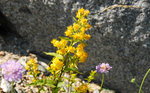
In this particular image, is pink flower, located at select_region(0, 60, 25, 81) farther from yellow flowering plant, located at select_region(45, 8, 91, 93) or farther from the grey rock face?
the grey rock face

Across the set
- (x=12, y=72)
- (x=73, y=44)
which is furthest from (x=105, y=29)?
(x=12, y=72)

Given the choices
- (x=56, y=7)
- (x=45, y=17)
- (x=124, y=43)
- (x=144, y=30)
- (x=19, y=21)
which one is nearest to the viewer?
(x=144, y=30)

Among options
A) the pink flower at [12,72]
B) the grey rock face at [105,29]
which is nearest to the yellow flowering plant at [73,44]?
the pink flower at [12,72]

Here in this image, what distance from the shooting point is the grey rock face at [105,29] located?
2336 mm

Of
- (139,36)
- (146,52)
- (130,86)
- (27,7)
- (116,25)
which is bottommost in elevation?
(130,86)

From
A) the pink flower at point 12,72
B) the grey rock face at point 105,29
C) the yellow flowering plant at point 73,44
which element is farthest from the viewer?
the grey rock face at point 105,29

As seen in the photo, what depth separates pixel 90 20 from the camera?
253cm

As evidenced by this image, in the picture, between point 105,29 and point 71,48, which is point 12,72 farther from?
point 105,29

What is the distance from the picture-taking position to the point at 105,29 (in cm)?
247

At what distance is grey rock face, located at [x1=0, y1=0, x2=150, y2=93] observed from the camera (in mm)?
2336

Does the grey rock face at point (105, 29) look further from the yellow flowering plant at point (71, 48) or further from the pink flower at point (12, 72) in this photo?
the pink flower at point (12, 72)

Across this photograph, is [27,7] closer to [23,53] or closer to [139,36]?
[23,53]

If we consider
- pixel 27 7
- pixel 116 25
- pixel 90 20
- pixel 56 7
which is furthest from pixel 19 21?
pixel 116 25

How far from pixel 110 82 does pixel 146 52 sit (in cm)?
81
